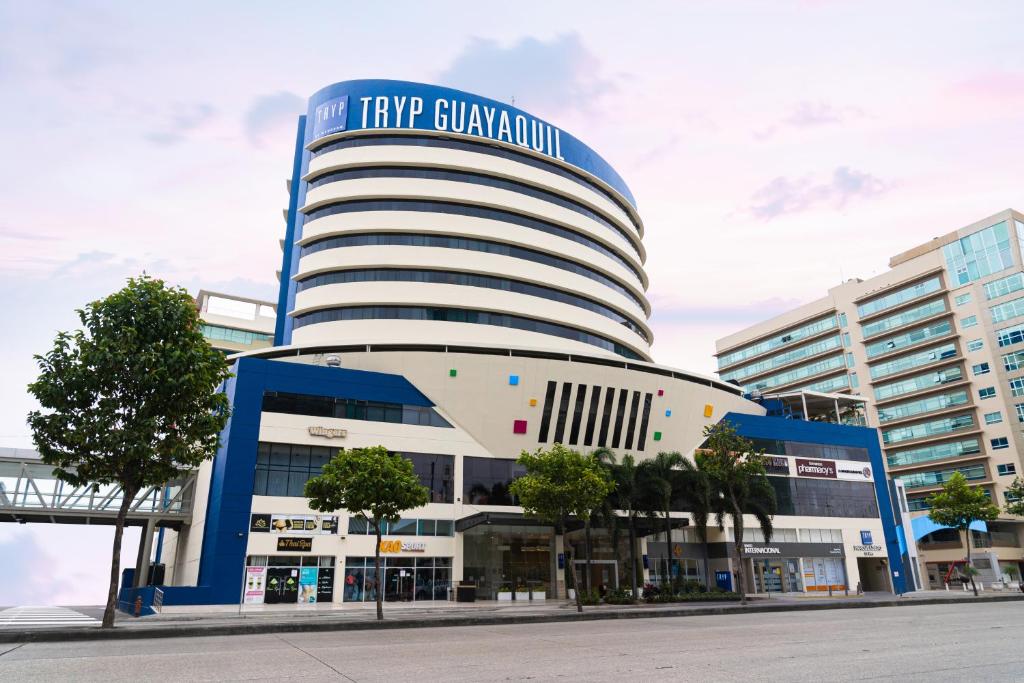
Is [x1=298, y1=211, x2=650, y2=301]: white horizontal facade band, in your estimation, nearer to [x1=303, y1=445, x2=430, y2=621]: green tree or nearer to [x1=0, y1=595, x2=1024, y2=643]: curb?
[x1=303, y1=445, x2=430, y2=621]: green tree

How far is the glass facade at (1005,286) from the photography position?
282 feet

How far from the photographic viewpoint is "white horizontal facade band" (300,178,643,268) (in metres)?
53.6

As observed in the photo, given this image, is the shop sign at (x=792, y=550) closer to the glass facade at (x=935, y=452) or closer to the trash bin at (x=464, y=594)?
the trash bin at (x=464, y=594)

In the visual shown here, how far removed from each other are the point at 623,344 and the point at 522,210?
14857 mm

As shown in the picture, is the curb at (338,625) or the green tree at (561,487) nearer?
the curb at (338,625)

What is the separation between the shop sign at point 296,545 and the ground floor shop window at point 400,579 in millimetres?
2464

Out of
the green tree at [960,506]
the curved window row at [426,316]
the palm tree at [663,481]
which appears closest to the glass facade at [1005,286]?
the green tree at [960,506]

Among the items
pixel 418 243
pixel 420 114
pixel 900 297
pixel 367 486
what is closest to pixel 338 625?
pixel 367 486

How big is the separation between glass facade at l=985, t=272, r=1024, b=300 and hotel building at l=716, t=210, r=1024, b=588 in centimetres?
13

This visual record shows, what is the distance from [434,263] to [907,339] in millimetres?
78371

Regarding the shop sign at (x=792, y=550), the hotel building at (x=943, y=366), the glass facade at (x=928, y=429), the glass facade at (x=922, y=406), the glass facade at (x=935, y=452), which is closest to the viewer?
the shop sign at (x=792, y=550)

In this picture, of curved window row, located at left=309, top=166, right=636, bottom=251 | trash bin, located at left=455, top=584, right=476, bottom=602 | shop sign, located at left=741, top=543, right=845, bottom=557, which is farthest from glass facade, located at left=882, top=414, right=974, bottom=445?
trash bin, located at left=455, top=584, right=476, bottom=602

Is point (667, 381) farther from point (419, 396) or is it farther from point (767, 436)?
point (419, 396)

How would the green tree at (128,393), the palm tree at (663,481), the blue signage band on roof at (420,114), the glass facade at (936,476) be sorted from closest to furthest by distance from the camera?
the green tree at (128,393)
the palm tree at (663,481)
the blue signage band on roof at (420,114)
the glass facade at (936,476)
